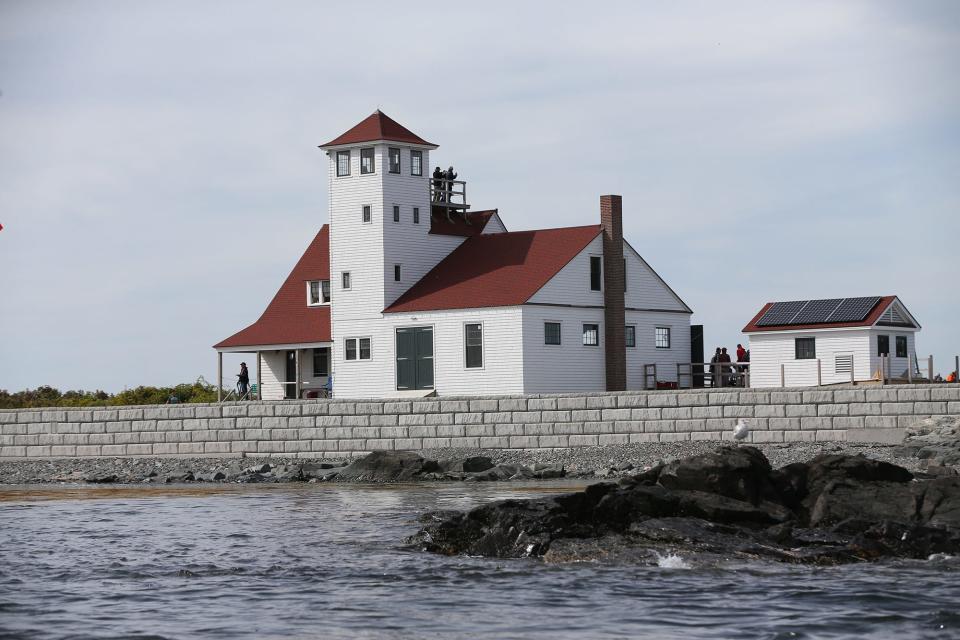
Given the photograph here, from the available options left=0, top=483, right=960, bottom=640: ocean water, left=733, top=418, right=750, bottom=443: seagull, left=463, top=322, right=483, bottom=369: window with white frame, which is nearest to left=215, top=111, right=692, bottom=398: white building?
left=463, top=322, right=483, bottom=369: window with white frame

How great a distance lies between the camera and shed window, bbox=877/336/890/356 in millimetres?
38375

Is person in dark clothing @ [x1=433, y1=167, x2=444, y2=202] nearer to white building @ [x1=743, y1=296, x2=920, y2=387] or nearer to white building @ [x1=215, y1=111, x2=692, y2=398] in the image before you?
white building @ [x1=215, y1=111, x2=692, y2=398]

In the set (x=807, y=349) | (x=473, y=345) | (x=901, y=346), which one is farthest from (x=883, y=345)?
(x=473, y=345)

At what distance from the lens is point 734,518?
52.4 feet

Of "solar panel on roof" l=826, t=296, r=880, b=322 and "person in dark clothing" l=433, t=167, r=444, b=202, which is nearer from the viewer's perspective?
"solar panel on roof" l=826, t=296, r=880, b=322

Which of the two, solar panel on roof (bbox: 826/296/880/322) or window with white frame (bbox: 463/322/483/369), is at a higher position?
solar panel on roof (bbox: 826/296/880/322)

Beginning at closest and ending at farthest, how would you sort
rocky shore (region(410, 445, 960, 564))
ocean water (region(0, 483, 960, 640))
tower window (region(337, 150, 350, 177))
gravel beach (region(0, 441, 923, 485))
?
ocean water (region(0, 483, 960, 640)), rocky shore (region(410, 445, 960, 564)), gravel beach (region(0, 441, 923, 485)), tower window (region(337, 150, 350, 177))

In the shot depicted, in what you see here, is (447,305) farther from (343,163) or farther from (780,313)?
(780,313)

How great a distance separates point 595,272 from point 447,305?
15.7 ft

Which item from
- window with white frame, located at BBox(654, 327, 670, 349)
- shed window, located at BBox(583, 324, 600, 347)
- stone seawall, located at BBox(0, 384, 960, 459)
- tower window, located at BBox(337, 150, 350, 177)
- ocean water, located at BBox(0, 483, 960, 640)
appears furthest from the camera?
window with white frame, located at BBox(654, 327, 670, 349)

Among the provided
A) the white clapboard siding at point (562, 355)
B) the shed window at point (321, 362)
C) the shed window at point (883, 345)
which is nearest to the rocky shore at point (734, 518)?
the white clapboard siding at point (562, 355)

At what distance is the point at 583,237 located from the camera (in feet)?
134

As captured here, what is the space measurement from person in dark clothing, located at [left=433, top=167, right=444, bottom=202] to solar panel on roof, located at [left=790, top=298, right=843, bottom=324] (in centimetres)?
1220

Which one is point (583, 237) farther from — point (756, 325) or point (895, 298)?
point (895, 298)
